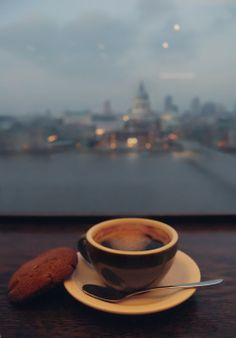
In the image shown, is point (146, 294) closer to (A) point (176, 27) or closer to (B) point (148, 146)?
(B) point (148, 146)

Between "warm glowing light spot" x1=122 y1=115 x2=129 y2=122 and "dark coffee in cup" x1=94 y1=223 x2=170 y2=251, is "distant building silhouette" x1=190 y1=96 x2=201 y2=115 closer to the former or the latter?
"warm glowing light spot" x1=122 y1=115 x2=129 y2=122

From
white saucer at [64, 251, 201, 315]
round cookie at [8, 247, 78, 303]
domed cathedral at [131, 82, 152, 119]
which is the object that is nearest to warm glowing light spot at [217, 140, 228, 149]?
domed cathedral at [131, 82, 152, 119]

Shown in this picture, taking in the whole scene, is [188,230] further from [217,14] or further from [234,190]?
[217,14]

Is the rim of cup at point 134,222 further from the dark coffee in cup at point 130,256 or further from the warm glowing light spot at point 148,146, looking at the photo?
the warm glowing light spot at point 148,146

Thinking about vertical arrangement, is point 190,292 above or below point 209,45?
below

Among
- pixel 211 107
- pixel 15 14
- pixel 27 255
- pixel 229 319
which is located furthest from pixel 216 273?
pixel 15 14
